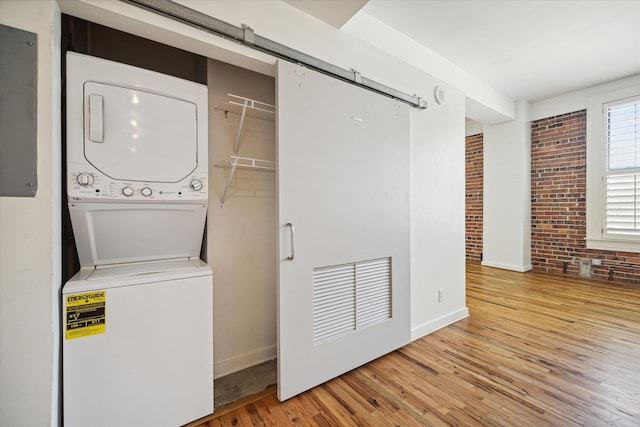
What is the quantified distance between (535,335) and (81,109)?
368 cm

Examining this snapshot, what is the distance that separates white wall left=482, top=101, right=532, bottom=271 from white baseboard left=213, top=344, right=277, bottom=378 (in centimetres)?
456

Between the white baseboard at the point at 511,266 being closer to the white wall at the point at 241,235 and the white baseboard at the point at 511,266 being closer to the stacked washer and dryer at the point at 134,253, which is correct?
the white wall at the point at 241,235

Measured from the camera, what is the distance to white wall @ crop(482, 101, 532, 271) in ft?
15.3

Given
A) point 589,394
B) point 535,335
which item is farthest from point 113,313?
point 535,335

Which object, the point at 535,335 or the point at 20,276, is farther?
the point at 535,335

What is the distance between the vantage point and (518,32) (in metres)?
2.63

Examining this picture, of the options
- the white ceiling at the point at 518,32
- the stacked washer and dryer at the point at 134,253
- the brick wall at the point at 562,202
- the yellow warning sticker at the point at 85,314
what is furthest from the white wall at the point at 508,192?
the yellow warning sticker at the point at 85,314

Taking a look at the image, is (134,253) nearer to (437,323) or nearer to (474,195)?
(437,323)

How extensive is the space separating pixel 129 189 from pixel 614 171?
229 inches

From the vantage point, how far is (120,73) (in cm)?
138

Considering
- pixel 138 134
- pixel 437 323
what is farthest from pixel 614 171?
pixel 138 134

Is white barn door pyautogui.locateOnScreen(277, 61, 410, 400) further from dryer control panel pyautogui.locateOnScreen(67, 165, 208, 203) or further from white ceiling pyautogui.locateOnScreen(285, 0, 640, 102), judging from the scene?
white ceiling pyautogui.locateOnScreen(285, 0, 640, 102)

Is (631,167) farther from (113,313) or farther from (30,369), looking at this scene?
(30,369)

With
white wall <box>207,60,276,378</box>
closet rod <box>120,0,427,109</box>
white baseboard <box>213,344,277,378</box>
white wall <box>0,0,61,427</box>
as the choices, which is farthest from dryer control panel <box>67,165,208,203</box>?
white baseboard <box>213,344,277,378</box>
